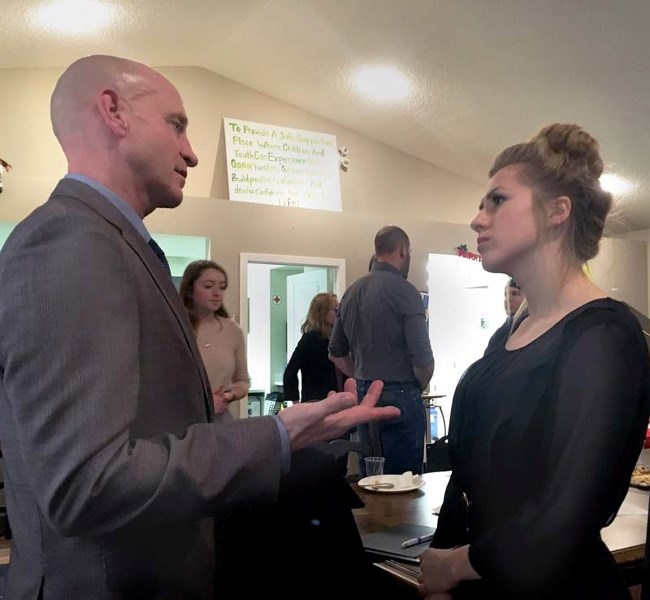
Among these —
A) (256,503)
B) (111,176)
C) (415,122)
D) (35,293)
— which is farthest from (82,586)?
(415,122)

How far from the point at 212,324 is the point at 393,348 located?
3.01 ft

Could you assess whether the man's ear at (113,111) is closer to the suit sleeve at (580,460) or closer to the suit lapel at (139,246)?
the suit lapel at (139,246)

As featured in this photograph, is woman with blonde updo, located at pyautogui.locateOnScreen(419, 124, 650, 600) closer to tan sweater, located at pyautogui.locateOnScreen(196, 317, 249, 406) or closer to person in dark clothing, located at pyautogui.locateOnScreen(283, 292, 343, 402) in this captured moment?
tan sweater, located at pyautogui.locateOnScreen(196, 317, 249, 406)

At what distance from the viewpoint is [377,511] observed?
1847 millimetres

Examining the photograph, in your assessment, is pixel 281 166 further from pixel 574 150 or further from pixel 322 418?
pixel 322 418

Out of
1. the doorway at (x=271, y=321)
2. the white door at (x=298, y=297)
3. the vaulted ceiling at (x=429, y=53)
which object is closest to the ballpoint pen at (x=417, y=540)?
the vaulted ceiling at (x=429, y=53)

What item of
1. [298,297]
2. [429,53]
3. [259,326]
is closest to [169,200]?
[429,53]

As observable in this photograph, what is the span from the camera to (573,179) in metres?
1.26

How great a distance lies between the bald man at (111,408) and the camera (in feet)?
2.50

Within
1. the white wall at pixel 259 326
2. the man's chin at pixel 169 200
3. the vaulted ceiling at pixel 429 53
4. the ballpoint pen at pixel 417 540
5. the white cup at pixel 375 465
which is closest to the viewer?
the man's chin at pixel 169 200

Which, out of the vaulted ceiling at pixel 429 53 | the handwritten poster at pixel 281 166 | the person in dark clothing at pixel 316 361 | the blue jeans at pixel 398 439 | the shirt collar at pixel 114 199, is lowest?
the blue jeans at pixel 398 439

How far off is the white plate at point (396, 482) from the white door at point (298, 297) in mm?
3859

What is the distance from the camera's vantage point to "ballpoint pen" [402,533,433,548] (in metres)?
1.49

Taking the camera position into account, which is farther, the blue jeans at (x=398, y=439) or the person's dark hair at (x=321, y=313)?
the person's dark hair at (x=321, y=313)
